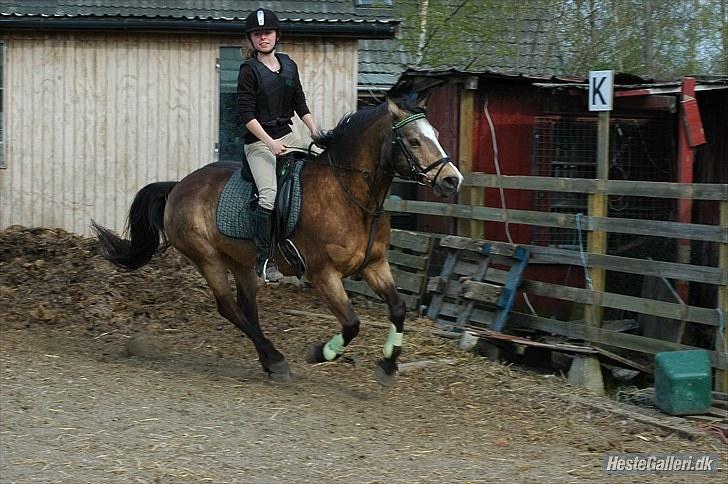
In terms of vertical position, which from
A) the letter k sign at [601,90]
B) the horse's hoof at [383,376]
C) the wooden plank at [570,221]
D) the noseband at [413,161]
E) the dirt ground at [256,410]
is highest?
the letter k sign at [601,90]

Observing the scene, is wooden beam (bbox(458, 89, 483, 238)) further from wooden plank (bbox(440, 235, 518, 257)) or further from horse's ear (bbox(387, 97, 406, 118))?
horse's ear (bbox(387, 97, 406, 118))

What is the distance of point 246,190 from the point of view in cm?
873

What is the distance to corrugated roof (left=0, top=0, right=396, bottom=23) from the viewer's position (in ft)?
43.3

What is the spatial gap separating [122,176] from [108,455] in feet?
25.4

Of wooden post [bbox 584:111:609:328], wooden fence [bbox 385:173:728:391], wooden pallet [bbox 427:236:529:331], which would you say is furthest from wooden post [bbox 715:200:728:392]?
wooden pallet [bbox 427:236:529:331]

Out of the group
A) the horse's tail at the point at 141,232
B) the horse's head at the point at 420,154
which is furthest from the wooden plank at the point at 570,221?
the horse's tail at the point at 141,232

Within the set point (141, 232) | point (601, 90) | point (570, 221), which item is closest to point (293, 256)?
point (141, 232)

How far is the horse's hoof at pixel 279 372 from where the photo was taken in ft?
28.1

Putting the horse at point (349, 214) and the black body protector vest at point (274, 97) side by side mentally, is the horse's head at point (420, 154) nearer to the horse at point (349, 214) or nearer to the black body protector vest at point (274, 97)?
the horse at point (349, 214)

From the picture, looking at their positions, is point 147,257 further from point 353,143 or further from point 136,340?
point 353,143

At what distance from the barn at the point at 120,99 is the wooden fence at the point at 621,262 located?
378 cm

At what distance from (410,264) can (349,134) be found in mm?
3616

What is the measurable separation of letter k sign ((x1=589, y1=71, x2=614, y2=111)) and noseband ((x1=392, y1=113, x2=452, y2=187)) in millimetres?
2207

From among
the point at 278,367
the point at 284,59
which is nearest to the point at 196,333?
the point at 278,367
